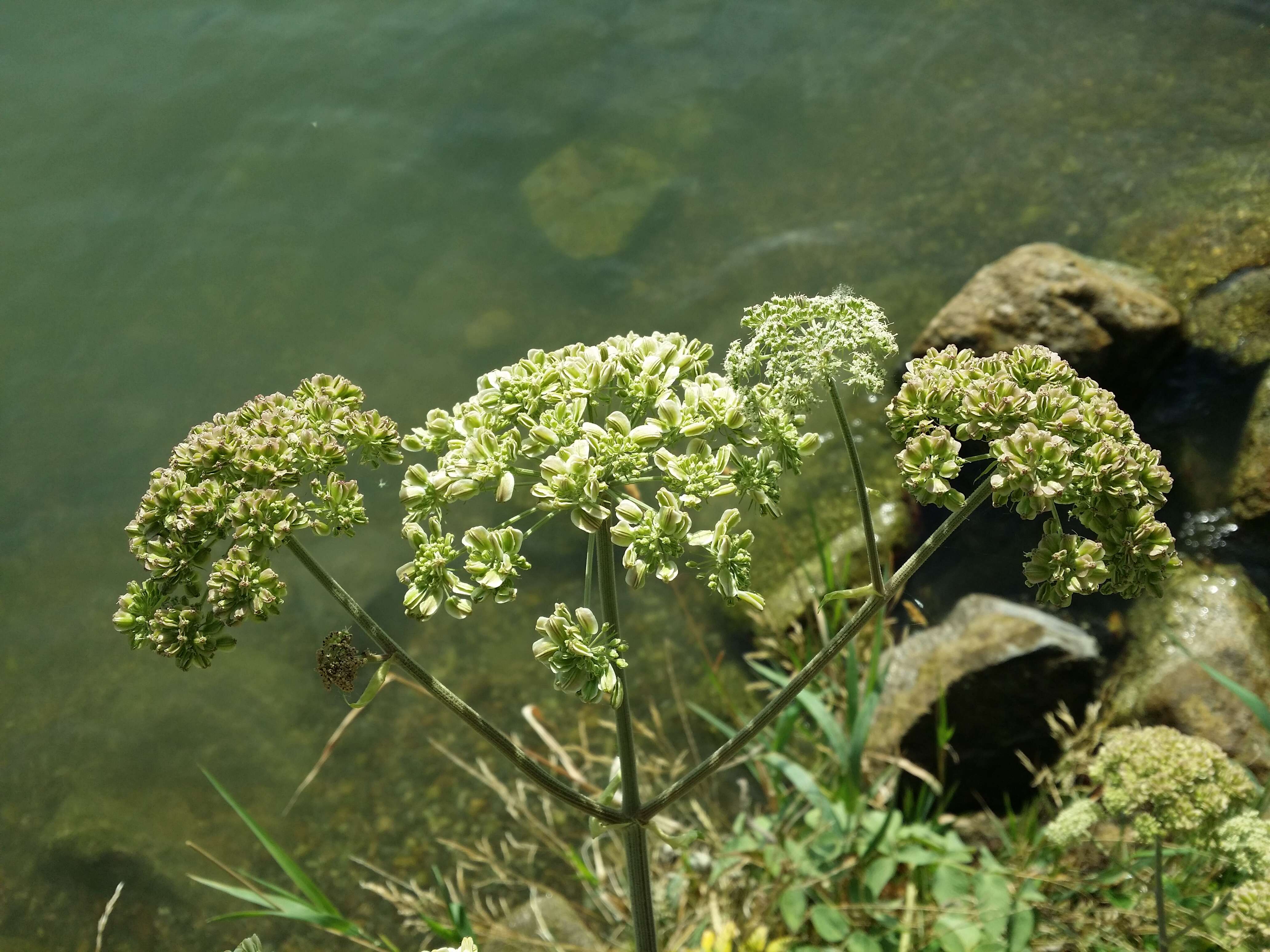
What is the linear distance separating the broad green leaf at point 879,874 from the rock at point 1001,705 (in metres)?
1.48

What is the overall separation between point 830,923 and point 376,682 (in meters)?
2.78

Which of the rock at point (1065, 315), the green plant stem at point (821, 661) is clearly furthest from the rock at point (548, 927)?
the rock at point (1065, 315)

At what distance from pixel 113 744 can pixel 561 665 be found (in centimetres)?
585

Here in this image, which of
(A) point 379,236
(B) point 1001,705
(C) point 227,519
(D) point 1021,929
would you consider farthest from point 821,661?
(A) point 379,236

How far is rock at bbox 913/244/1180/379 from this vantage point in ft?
23.2

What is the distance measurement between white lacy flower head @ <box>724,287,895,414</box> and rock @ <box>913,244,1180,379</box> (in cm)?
483

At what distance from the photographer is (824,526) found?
24.4 ft

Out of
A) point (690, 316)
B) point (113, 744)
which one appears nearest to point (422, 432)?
point (113, 744)

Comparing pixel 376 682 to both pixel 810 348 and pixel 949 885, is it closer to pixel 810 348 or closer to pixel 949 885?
pixel 810 348

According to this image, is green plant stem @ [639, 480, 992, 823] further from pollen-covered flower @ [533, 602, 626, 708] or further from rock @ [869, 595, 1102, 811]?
rock @ [869, 595, 1102, 811]

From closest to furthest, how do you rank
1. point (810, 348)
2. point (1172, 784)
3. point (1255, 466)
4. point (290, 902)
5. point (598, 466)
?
1. point (598, 466)
2. point (810, 348)
3. point (1172, 784)
4. point (290, 902)
5. point (1255, 466)

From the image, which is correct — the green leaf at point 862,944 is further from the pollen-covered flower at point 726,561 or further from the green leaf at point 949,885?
the pollen-covered flower at point 726,561

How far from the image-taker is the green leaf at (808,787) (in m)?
4.48

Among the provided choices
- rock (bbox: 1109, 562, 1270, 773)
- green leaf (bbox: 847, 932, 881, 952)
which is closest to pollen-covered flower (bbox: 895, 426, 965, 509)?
green leaf (bbox: 847, 932, 881, 952)
